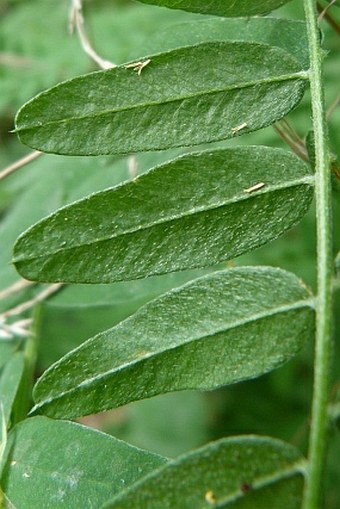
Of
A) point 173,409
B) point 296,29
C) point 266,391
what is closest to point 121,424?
point 173,409

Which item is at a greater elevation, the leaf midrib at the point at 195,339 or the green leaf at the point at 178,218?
the green leaf at the point at 178,218

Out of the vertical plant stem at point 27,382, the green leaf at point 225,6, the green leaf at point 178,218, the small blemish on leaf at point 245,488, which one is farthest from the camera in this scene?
the vertical plant stem at point 27,382

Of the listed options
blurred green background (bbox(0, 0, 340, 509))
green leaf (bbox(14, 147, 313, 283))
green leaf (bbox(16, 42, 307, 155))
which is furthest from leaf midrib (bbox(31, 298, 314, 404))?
blurred green background (bbox(0, 0, 340, 509))

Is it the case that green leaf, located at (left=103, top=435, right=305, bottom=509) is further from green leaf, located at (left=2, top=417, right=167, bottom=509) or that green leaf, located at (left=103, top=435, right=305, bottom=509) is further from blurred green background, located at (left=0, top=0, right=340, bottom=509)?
blurred green background, located at (left=0, top=0, right=340, bottom=509)

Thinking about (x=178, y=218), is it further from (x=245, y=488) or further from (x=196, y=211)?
(x=245, y=488)

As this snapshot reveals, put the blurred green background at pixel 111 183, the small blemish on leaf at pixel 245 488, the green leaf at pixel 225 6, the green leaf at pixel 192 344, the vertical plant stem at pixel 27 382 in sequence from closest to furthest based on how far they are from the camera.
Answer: the small blemish on leaf at pixel 245 488
the green leaf at pixel 192 344
the green leaf at pixel 225 6
the vertical plant stem at pixel 27 382
the blurred green background at pixel 111 183

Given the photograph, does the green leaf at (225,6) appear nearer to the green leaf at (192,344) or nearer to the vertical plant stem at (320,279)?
the vertical plant stem at (320,279)

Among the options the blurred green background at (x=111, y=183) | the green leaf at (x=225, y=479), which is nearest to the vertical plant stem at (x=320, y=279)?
the green leaf at (x=225, y=479)
